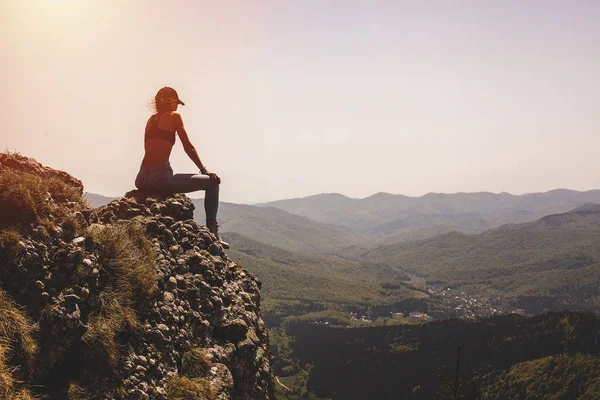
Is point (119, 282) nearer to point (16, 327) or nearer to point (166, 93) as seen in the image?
point (16, 327)

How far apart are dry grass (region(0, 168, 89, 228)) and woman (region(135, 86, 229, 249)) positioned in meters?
2.79

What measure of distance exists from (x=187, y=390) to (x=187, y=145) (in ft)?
21.6

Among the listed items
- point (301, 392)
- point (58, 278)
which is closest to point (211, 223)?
point (58, 278)

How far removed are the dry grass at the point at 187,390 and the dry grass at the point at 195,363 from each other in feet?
1.07

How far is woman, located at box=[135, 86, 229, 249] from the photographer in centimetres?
1030

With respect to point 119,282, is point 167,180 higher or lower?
higher

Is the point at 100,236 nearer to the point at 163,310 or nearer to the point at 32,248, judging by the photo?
the point at 32,248

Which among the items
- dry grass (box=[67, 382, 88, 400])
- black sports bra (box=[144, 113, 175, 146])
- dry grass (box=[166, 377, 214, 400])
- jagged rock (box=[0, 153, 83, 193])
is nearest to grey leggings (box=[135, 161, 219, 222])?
black sports bra (box=[144, 113, 175, 146])

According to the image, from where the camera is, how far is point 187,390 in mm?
6613

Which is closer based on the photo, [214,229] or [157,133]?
[157,133]

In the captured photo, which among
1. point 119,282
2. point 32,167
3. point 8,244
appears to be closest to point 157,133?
point 32,167

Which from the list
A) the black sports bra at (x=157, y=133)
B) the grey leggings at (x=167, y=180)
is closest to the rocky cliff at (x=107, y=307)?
the grey leggings at (x=167, y=180)

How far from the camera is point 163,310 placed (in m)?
7.38

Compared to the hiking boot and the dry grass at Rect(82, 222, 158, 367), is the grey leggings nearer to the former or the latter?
the hiking boot
